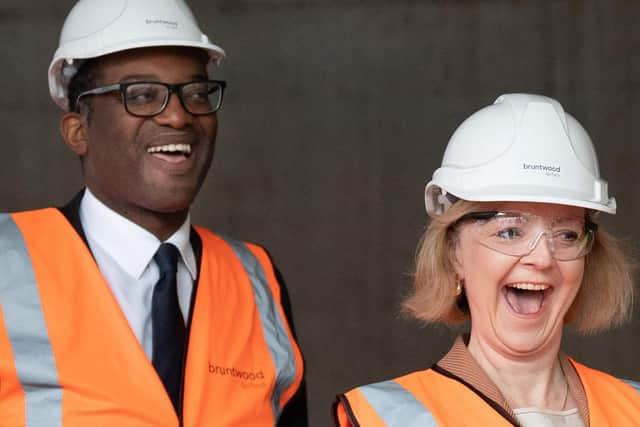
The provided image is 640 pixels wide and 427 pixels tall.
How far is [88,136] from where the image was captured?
3.54m

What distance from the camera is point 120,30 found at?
346 cm

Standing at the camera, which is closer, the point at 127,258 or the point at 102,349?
the point at 102,349

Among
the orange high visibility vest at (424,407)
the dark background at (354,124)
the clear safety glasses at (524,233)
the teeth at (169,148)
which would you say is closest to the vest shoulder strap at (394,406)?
the orange high visibility vest at (424,407)

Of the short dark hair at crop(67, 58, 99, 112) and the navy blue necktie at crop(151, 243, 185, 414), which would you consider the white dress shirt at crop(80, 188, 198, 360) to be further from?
the short dark hair at crop(67, 58, 99, 112)

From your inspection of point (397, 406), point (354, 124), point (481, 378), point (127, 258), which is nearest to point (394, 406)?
point (397, 406)

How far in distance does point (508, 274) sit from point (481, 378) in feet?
0.83

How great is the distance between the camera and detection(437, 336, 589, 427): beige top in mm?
2877

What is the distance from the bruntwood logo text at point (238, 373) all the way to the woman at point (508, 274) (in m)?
0.60

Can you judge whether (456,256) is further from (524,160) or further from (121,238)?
(121,238)

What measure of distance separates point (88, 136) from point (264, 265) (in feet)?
2.29

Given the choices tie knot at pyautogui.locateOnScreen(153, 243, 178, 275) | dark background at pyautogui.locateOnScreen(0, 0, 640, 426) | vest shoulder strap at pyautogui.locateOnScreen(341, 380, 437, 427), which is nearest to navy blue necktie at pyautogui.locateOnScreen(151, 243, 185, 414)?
tie knot at pyautogui.locateOnScreen(153, 243, 178, 275)

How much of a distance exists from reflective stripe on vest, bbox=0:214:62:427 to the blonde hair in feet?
3.01

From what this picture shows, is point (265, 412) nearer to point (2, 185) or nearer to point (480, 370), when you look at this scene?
point (480, 370)

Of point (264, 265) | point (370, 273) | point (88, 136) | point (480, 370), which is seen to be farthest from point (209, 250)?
point (370, 273)
